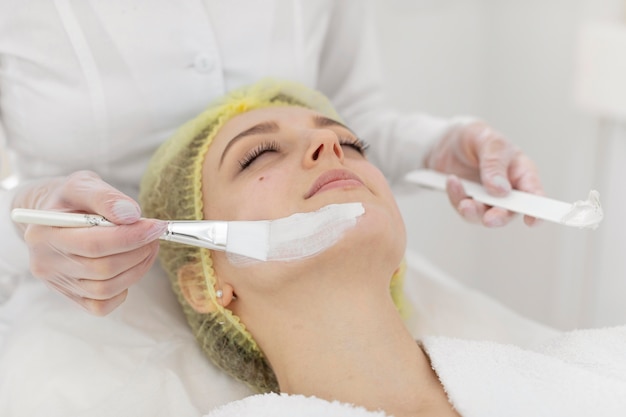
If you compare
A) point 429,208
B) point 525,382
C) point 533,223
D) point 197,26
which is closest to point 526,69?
point 429,208

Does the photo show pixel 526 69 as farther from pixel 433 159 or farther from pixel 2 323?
pixel 2 323

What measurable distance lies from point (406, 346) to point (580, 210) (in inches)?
12.3

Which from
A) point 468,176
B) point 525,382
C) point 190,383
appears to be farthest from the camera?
point 468,176

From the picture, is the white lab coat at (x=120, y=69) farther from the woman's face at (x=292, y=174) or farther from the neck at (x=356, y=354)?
the neck at (x=356, y=354)

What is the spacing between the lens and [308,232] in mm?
979

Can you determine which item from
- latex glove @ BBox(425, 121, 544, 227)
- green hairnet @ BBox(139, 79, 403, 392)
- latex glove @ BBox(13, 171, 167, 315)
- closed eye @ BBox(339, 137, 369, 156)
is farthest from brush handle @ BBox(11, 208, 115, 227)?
latex glove @ BBox(425, 121, 544, 227)

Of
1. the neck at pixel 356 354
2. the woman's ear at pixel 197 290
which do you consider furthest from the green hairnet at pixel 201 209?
the neck at pixel 356 354

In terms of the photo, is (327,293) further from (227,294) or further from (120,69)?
(120,69)

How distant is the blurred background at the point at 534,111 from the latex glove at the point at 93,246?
45.3 inches

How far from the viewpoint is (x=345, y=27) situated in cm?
148

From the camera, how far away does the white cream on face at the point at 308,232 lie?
38.5 inches

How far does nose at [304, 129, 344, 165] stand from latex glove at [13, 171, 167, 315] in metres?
0.25

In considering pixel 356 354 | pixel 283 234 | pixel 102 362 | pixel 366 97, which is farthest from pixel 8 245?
pixel 366 97

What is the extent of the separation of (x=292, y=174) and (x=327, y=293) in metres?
0.18
